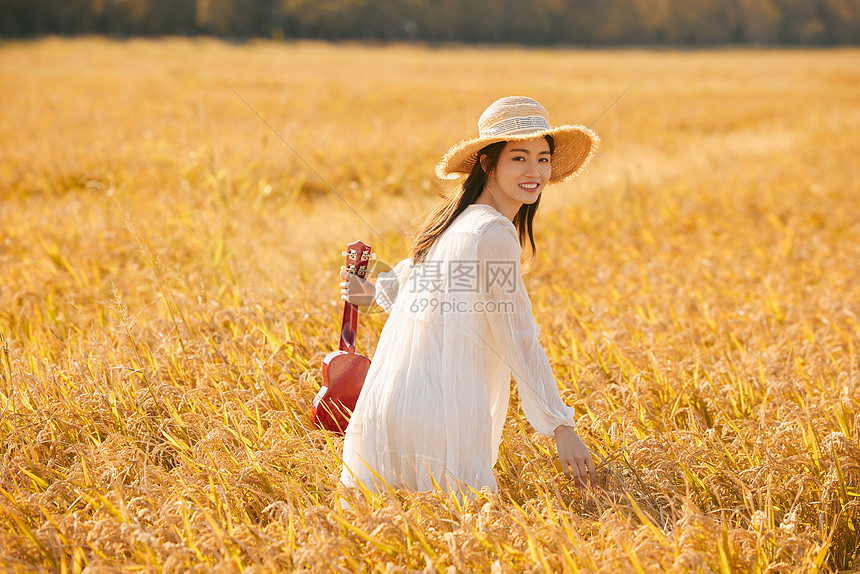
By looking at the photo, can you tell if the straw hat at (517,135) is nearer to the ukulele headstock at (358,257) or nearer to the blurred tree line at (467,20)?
the ukulele headstock at (358,257)

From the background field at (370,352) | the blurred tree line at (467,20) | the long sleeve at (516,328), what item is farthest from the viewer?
the blurred tree line at (467,20)

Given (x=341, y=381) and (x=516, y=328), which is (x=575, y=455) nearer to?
(x=516, y=328)

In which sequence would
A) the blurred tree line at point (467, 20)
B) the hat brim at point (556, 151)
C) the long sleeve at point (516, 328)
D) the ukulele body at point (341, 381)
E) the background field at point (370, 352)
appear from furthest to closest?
the blurred tree line at point (467, 20) → the ukulele body at point (341, 381) → the hat brim at point (556, 151) → the long sleeve at point (516, 328) → the background field at point (370, 352)

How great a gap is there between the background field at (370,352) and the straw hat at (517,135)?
1.44ft

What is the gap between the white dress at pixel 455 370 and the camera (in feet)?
6.23

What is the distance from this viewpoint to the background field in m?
1.76

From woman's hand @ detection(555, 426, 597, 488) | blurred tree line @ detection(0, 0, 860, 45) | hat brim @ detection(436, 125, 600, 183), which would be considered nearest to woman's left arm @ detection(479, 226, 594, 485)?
woman's hand @ detection(555, 426, 597, 488)

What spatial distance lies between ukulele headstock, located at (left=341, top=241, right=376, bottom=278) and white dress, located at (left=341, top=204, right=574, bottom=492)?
38cm

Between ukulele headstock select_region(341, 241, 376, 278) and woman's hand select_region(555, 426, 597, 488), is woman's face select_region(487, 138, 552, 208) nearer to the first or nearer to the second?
ukulele headstock select_region(341, 241, 376, 278)

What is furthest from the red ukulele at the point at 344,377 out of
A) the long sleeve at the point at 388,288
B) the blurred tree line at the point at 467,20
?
the blurred tree line at the point at 467,20

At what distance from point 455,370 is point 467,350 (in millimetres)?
72

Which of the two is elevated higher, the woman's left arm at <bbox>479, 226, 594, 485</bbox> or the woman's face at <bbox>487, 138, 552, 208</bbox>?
the woman's face at <bbox>487, 138, 552, 208</bbox>

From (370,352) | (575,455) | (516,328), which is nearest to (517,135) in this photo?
(516,328)

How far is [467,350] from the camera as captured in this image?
76.7 inches
